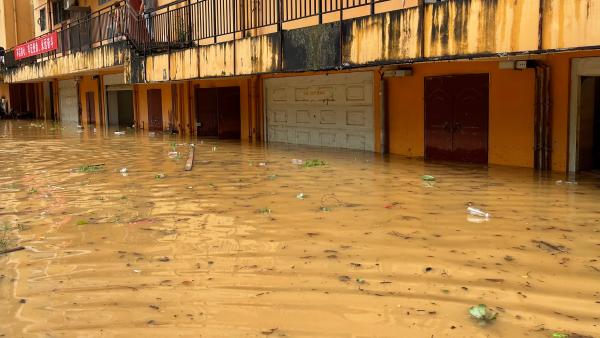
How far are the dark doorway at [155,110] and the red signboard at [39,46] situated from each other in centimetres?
467

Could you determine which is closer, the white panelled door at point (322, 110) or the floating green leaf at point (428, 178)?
the floating green leaf at point (428, 178)

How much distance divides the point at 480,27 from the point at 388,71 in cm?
573

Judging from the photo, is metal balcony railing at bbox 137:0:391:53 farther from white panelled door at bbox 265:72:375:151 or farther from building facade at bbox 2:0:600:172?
white panelled door at bbox 265:72:375:151

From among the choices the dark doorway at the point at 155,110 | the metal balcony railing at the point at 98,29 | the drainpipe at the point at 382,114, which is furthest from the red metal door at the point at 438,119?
the dark doorway at the point at 155,110

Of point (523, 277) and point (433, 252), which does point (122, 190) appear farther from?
point (523, 277)

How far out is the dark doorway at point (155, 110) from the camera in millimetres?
26797

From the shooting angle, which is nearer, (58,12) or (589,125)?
(589,125)

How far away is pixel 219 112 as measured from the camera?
22484 millimetres

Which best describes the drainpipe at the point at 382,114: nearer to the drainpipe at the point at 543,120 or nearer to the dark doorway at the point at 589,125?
the drainpipe at the point at 543,120

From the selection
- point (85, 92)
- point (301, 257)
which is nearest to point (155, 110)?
point (85, 92)

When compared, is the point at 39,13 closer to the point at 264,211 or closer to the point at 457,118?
the point at 457,118

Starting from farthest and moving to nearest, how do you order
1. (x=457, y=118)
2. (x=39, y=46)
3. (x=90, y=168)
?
(x=39, y=46) < (x=457, y=118) < (x=90, y=168)

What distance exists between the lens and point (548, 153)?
1141cm

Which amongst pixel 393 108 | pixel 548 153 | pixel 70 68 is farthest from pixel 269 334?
pixel 70 68
